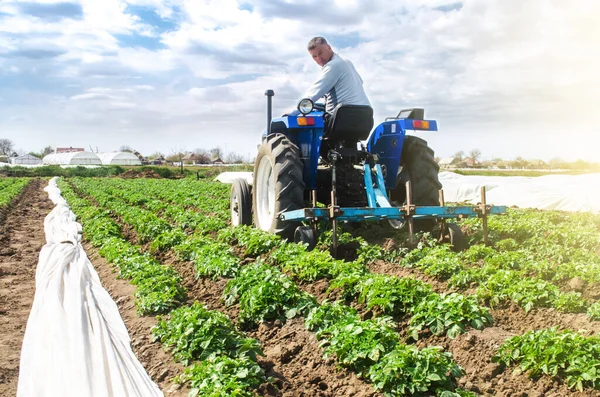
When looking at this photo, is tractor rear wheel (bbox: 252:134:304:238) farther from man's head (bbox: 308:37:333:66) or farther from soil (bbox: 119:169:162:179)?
soil (bbox: 119:169:162:179)

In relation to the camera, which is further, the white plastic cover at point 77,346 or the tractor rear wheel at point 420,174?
the tractor rear wheel at point 420,174

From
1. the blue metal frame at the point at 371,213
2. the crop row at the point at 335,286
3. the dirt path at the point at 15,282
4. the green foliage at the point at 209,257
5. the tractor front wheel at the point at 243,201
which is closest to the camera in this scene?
the crop row at the point at 335,286

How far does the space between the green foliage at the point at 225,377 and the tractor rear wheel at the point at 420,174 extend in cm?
416

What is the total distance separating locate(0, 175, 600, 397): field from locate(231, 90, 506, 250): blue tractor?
44cm

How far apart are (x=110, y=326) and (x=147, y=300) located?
56cm

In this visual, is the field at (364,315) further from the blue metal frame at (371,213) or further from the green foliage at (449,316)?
the blue metal frame at (371,213)

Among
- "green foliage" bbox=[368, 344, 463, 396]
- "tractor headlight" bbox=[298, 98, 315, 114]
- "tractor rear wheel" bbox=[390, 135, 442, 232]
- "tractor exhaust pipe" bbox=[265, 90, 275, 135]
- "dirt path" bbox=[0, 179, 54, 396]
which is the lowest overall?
"dirt path" bbox=[0, 179, 54, 396]

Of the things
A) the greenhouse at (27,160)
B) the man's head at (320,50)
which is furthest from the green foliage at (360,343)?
the greenhouse at (27,160)

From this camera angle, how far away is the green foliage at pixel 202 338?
14.3ft

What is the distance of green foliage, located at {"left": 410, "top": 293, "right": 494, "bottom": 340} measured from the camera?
4387 mm

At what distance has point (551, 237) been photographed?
794 centimetres

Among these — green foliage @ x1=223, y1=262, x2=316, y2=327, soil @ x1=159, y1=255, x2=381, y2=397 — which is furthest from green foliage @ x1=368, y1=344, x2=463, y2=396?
green foliage @ x1=223, y1=262, x2=316, y2=327

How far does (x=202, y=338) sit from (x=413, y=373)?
1.80 m

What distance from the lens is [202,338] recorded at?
4473mm
